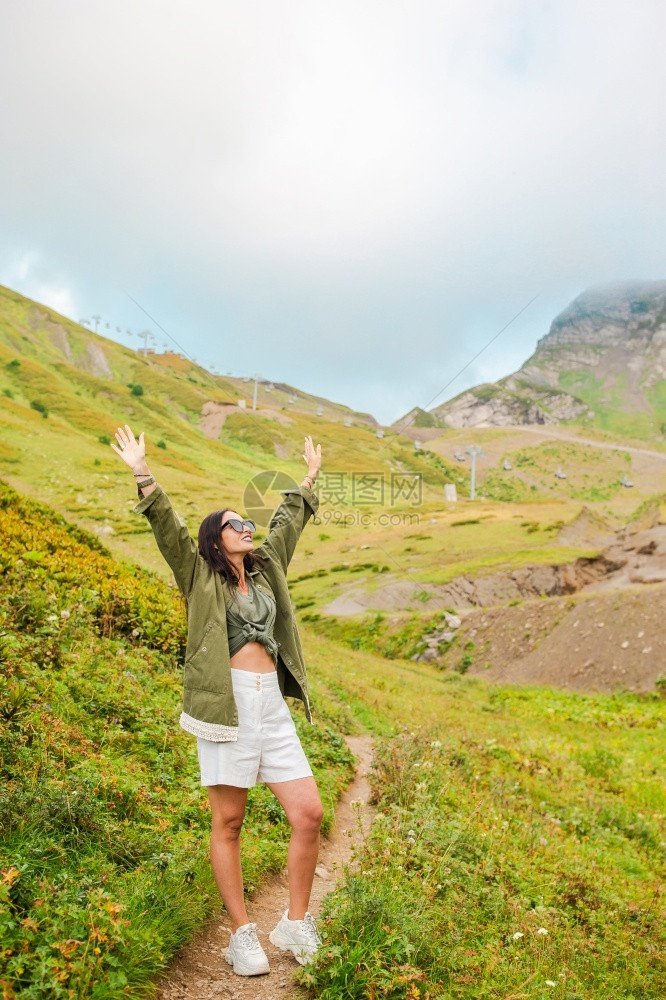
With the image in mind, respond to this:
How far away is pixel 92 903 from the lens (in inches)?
164

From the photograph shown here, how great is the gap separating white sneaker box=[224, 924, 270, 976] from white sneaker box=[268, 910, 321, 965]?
185 mm

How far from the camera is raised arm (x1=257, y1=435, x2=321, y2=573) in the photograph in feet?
18.4

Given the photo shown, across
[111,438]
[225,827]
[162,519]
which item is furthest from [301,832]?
[111,438]

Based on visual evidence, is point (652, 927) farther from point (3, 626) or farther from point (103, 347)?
point (103, 347)

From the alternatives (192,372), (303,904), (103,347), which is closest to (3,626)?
(303,904)

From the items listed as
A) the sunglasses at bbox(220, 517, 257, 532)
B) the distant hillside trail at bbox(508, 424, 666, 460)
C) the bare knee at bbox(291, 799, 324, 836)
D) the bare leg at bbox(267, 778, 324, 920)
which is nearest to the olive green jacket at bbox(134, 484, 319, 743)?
the sunglasses at bbox(220, 517, 257, 532)

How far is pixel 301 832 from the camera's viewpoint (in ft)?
15.2

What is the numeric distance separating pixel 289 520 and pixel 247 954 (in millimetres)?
3149

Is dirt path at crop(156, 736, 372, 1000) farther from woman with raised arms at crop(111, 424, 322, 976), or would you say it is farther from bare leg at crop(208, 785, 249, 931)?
bare leg at crop(208, 785, 249, 931)

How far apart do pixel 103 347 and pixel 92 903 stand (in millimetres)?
132426

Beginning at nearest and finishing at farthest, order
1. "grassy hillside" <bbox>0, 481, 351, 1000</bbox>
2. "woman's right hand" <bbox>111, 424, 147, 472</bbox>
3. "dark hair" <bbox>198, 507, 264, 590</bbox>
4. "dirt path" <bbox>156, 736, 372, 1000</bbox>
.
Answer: "grassy hillside" <bbox>0, 481, 351, 1000</bbox>, "dirt path" <bbox>156, 736, 372, 1000</bbox>, "woman's right hand" <bbox>111, 424, 147, 472</bbox>, "dark hair" <bbox>198, 507, 264, 590</bbox>

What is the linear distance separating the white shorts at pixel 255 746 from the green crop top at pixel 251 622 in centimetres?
21

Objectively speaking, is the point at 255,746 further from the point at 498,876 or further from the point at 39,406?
the point at 39,406

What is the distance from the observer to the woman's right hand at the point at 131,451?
15.7 feet
